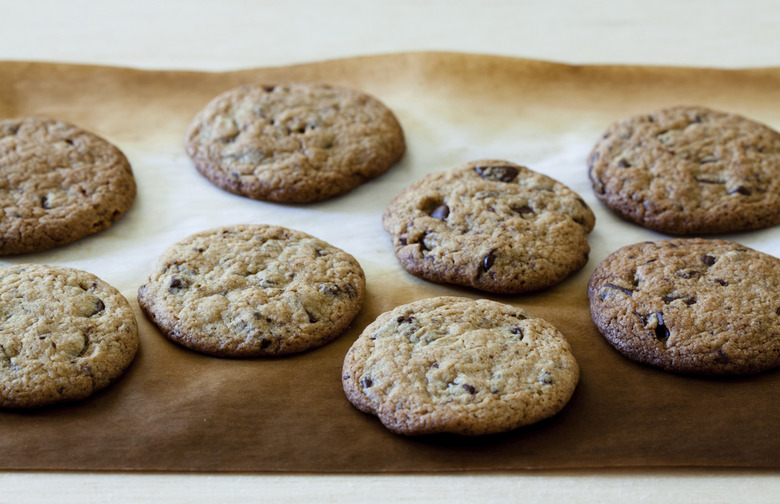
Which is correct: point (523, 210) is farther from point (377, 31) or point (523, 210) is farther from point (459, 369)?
point (377, 31)

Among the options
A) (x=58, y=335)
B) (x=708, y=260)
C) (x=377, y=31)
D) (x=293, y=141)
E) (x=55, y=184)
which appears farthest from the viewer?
(x=377, y=31)

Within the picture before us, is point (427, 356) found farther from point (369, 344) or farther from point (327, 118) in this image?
point (327, 118)

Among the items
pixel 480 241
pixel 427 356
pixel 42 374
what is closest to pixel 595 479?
pixel 427 356

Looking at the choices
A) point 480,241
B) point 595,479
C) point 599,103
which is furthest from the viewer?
point 599,103

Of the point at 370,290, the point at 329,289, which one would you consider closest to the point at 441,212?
the point at 370,290

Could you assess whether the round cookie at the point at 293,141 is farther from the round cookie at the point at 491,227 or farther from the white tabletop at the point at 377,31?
the white tabletop at the point at 377,31

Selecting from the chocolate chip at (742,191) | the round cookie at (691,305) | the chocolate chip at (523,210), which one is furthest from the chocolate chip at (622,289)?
the chocolate chip at (742,191)
